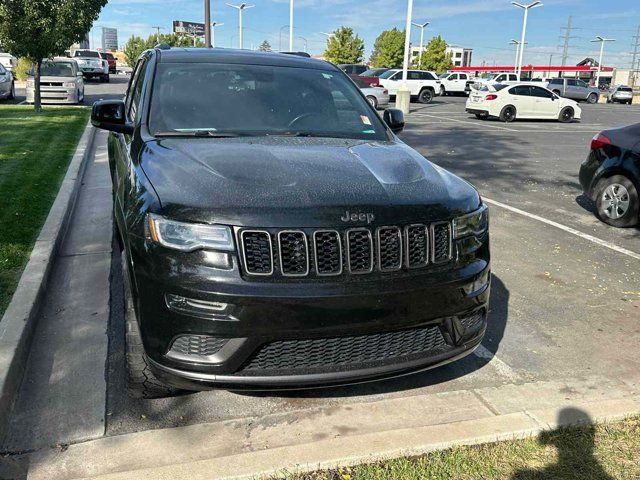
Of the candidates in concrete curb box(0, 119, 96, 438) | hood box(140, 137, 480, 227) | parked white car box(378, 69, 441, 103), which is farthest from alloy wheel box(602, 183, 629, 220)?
parked white car box(378, 69, 441, 103)

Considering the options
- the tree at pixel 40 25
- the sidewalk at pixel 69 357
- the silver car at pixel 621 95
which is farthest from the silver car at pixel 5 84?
the silver car at pixel 621 95

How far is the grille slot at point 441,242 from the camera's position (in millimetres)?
2836

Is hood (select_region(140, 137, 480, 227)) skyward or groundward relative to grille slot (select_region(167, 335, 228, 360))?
skyward

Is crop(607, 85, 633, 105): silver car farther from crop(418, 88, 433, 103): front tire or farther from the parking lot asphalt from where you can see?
the parking lot asphalt

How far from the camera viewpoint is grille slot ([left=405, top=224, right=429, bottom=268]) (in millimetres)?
2754

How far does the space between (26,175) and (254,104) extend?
5.39 m

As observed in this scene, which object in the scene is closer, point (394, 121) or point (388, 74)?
point (394, 121)

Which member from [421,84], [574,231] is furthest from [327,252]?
[421,84]

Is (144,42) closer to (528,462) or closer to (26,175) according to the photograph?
(26,175)

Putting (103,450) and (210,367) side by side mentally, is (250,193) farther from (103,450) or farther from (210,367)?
(103,450)

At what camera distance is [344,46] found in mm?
69250

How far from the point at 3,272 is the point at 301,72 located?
280 cm

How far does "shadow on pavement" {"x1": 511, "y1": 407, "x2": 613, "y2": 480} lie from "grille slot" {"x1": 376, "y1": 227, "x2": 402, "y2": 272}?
112 cm

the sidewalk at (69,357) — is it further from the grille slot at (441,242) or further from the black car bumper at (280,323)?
the grille slot at (441,242)
